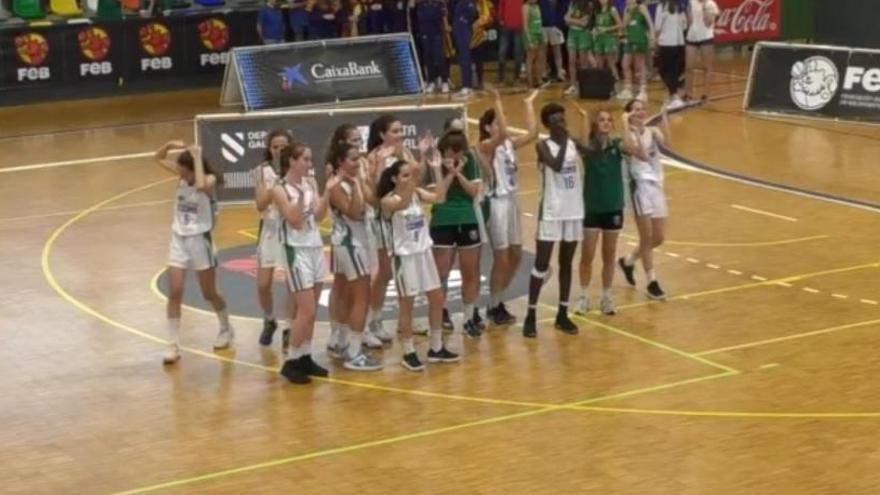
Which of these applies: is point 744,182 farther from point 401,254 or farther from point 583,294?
point 401,254

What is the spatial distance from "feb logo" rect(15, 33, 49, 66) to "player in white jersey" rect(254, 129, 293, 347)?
16112 millimetres

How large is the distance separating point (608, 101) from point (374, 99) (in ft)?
13.2

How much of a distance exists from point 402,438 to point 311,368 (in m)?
1.87

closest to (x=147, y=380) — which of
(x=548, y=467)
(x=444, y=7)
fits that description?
(x=548, y=467)

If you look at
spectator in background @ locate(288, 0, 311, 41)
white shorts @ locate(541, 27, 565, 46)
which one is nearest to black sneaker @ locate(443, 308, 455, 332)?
white shorts @ locate(541, 27, 565, 46)

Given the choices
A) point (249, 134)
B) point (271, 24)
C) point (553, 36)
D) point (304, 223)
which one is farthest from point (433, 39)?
point (304, 223)

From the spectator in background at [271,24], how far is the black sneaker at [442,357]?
1694 cm

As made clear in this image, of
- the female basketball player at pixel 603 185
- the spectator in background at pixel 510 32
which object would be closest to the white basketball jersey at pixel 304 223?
the female basketball player at pixel 603 185

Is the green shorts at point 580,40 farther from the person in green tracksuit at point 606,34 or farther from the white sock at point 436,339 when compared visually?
the white sock at point 436,339

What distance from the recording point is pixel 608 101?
96.5 ft

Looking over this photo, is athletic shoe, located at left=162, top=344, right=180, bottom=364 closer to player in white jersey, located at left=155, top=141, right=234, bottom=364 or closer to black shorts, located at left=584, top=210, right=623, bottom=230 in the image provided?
player in white jersey, located at left=155, top=141, right=234, bottom=364

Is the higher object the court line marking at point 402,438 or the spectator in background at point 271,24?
the spectator in background at point 271,24

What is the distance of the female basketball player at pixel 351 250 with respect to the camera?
47.0 feet

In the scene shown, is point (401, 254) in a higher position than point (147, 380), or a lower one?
higher
